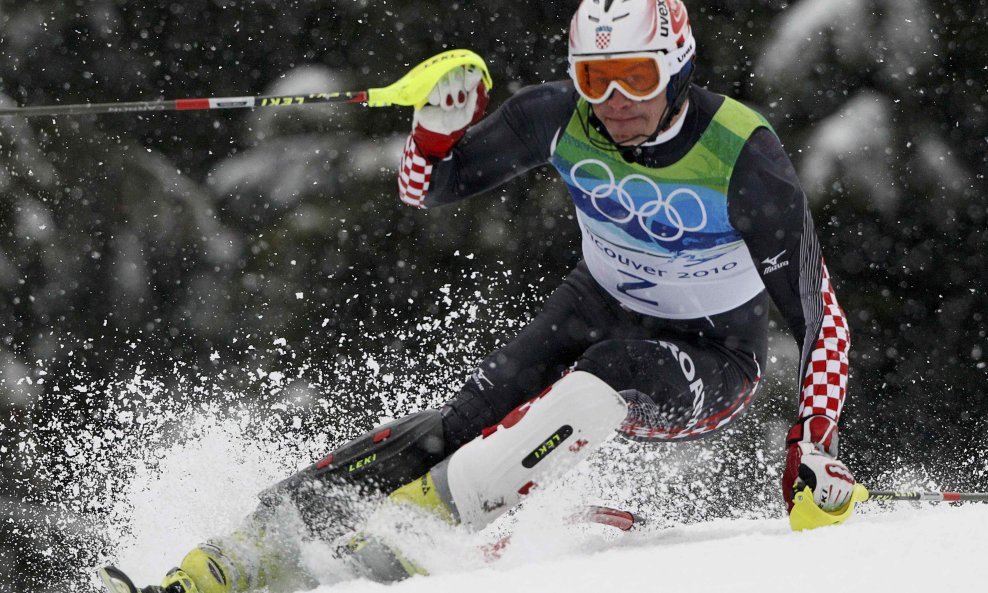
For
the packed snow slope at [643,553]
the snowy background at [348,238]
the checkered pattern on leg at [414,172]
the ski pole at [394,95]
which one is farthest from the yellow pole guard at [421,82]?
the snowy background at [348,238]

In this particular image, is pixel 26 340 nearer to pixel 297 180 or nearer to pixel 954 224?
pixel 297 180

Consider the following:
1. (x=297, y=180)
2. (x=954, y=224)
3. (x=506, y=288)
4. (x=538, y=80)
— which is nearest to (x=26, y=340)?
(x=297, y=180)

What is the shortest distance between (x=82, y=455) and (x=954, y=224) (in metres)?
5.40

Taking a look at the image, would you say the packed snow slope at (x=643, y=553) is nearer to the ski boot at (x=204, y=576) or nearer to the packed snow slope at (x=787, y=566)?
the packed snow slope at (x=787, y=566)

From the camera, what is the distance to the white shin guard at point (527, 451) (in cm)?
227

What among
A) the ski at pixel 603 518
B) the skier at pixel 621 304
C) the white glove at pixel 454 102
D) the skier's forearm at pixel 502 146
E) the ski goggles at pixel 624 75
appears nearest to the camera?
the skier at pixel 621 304

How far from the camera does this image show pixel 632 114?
2.46 metres

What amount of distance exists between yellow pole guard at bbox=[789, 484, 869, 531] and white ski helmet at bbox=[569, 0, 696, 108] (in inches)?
36.5

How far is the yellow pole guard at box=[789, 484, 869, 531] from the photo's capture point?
2.26 m

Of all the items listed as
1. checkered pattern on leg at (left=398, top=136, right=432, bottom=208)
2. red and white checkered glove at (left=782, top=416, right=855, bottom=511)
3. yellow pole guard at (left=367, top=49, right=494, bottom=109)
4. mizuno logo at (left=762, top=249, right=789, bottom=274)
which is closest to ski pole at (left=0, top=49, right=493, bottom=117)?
yellow pole guard at (left=367, top=49, right=494, bottom=109)

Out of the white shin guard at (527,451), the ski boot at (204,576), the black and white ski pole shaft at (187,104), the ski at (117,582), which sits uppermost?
the black and white ski pole shaft at (187,104)

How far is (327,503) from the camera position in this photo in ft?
8.38

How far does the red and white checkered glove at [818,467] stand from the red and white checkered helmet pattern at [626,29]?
88cm

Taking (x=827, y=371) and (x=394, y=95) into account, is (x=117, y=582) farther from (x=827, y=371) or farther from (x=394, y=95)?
(x=827, y=371)
